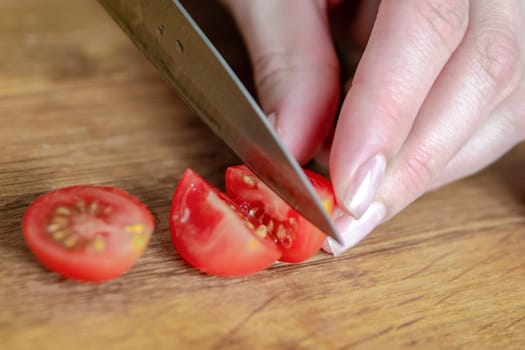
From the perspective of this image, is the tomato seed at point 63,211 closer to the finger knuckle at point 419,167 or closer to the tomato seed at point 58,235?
the tomato seed at point 58,235

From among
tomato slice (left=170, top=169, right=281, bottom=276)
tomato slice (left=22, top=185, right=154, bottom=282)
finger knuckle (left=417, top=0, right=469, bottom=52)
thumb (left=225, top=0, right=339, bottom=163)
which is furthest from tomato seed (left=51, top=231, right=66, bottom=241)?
finger knuckle (left=417, top=0, right=469, bottom=52)

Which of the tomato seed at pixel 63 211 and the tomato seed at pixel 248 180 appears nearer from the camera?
the tomato seed at pixel 63 211

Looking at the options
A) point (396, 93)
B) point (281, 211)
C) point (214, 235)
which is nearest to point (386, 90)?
point (396, 93)

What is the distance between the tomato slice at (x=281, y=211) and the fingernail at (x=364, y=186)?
5 centimetres

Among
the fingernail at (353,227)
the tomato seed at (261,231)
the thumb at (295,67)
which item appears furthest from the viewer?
the thumb at (295,67)

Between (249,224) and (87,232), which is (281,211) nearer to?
(249,224)

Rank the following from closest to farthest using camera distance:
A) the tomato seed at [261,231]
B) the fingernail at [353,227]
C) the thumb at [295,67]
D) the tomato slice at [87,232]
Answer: the tomato slice at [87,232], the tomato seed at [261,231], the fingernail at [353,227], the thumb at [295,67]

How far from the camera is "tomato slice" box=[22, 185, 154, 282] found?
3.74 ft

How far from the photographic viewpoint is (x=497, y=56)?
1.50 metres

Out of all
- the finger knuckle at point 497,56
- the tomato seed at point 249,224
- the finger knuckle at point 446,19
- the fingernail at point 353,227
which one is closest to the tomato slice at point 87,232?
the tomato seed at point 249,224

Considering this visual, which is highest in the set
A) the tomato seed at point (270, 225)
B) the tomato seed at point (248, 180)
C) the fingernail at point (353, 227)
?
the tomato seed at point (248, 180)

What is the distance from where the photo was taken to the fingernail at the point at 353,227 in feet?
4.46

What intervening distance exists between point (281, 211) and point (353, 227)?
0.17m

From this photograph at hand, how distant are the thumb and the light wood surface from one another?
0.75ft
